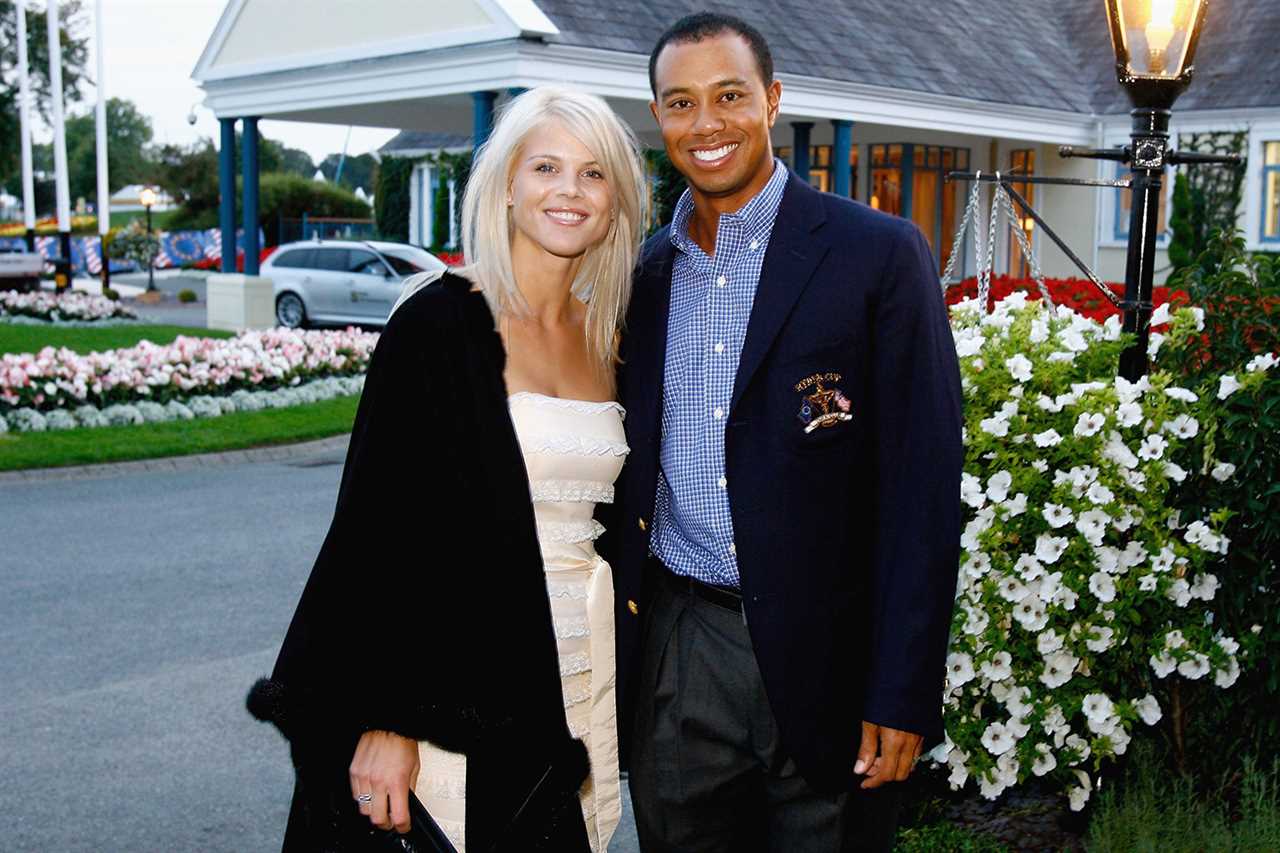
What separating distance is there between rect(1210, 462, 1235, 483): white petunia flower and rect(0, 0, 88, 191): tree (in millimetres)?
56010

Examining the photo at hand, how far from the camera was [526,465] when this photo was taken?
2756mm

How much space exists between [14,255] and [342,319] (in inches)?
382

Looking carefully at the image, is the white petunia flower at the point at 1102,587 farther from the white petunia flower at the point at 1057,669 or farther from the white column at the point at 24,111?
the white column at the point at 24,111

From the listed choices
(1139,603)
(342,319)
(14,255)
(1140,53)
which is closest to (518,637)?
(1139,603)

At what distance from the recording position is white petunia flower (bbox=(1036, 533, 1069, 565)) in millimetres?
3812

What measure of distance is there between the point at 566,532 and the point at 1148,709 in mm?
2047

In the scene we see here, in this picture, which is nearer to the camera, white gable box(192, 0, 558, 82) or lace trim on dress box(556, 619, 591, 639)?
lace trim on dress box(556, 619, 591, 639)

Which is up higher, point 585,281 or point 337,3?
point 337,3

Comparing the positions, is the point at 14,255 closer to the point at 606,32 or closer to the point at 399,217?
the point at 399,217

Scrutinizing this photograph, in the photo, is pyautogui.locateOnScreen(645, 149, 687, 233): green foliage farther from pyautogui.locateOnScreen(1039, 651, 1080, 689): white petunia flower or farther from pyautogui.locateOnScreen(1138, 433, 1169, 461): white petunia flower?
pyautogui.locateOnScreen(1039, 651, 1080, 689): white petunia flower

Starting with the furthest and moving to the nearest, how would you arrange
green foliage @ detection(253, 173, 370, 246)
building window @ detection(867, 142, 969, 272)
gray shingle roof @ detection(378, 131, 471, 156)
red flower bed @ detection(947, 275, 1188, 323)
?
green foliage @ detection(253, 173, 370, 246), gray shingle roof @ detection(378, 131, 471, 156), building window @ detection(867, 142, 969, 272), red flower bed @ detection(947, 275, 1188, 323)

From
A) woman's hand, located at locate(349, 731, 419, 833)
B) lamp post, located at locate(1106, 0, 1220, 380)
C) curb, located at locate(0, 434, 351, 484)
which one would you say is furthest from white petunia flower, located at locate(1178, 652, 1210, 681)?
curb, located at locate(0, 434, 351, 484)

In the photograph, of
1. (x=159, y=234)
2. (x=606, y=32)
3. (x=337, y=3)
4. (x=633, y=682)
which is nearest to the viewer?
(x=633, y=682)

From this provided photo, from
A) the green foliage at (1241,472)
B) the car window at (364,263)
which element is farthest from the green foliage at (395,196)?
the green foliage at (1241,472)
